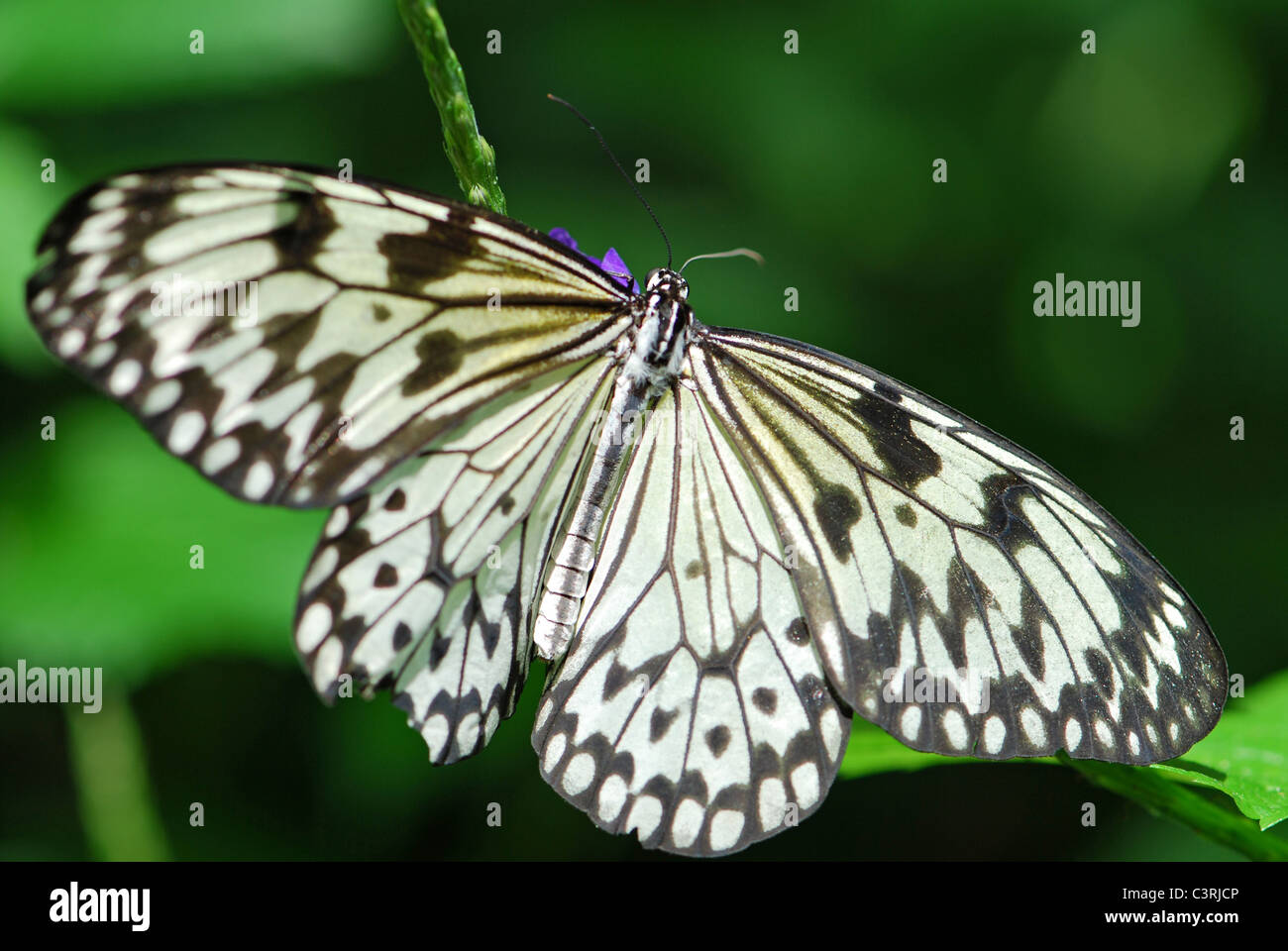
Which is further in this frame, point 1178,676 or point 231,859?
point 231,859

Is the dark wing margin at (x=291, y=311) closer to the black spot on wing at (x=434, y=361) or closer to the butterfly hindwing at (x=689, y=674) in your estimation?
the black spot on wing at (x=434, y=361)

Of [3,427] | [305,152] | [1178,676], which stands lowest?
[1178,676]

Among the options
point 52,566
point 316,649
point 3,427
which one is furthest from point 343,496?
point 3,427

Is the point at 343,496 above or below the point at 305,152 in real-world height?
below

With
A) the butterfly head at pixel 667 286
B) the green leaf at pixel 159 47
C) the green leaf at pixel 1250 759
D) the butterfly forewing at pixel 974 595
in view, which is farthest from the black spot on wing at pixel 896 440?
the green leaf at pixel 159 47

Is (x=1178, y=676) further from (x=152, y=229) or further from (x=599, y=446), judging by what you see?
(x=152, y=229)

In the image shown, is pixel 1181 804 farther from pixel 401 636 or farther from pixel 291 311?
pixel 291 311

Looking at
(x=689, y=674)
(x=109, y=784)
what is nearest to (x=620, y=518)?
(x=689, y=674)
